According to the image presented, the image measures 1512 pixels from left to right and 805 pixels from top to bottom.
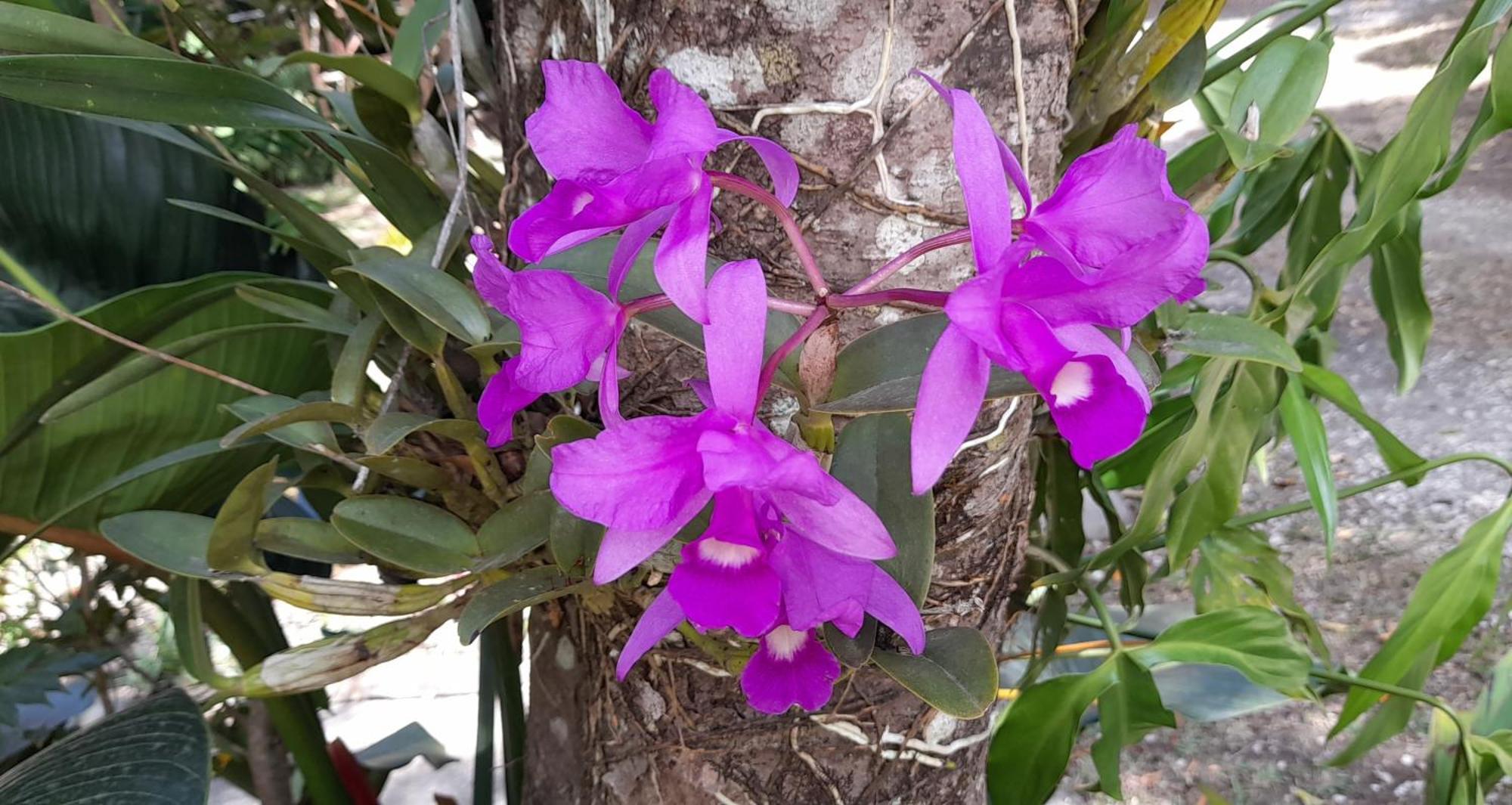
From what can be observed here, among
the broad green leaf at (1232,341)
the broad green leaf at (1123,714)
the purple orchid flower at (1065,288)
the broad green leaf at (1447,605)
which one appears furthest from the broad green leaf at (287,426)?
the broad green leaf at (1447,605)

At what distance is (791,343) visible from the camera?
A: 423 millimetres

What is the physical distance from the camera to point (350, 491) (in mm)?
732

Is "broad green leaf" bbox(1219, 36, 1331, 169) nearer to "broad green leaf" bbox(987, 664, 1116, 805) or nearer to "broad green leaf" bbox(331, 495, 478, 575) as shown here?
"broad green leaf" bbox(987, 664, 1116, 805)

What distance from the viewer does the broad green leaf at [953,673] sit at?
0.51 m

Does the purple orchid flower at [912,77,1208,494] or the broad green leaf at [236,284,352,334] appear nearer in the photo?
the purple orchid flower at [912,77,1208,494]

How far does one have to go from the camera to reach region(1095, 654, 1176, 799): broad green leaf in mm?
860

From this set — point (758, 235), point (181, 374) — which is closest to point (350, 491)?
point (181, 374)

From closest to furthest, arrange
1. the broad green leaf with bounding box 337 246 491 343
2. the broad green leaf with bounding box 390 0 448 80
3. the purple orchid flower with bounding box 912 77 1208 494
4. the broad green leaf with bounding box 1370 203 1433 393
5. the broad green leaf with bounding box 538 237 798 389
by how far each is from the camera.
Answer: the purple orchid flower with bounding box 912 77 1208 494
the broad green leaf with bounding box 538 237 798 389
the broad green leaf with bounding box 337 246 491 343
the broad green leaf with bounding box 390 0 448 80
the broad green leaf with bounding box 1370 203 1433 393

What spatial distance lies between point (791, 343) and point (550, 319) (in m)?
0.10

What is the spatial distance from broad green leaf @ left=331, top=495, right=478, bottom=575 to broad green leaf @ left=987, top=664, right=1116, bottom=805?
508 mm

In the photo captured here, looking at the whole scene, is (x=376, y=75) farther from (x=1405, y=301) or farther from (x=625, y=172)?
(x=1405, y=301)

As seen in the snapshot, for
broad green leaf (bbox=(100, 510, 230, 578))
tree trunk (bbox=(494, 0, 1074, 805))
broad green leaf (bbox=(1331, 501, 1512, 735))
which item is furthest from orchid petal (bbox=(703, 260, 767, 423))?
broad green leaf (bbox=(1331, 501, 1512, 735))

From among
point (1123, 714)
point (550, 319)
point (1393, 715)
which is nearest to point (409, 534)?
point (550, 319)

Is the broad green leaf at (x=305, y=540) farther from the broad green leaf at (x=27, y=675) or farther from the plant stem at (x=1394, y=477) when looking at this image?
the plant stem at (x=1394, y=477)
